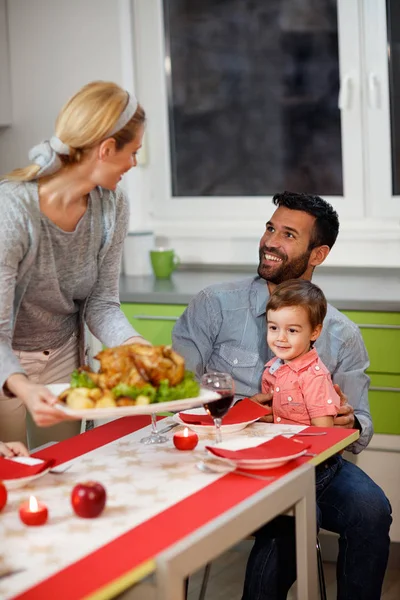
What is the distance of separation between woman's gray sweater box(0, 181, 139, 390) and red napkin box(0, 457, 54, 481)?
0.21 meters

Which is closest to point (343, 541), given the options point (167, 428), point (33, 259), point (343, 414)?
point (343, 414)

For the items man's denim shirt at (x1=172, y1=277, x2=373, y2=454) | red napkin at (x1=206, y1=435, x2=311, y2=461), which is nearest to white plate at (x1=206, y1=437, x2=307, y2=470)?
red napkin at (x1=206, y1=435, x2=311, y2=461)

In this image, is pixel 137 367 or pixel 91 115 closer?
pixel 137 367

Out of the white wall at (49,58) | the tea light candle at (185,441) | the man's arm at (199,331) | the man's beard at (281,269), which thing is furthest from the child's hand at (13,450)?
the white wall at (49,58)

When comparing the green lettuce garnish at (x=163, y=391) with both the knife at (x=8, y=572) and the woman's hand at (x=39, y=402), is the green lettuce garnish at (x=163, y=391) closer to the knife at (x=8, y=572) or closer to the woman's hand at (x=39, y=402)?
the woman's hand at (x=39, y=402)

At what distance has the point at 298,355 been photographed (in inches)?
92.0

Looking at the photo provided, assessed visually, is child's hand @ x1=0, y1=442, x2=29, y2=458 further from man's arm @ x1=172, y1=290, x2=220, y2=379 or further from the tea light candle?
man's arm @ x1=172, y1=290, x2=220, y2=379

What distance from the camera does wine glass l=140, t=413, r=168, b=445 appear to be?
2.04m

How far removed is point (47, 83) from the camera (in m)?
3.94

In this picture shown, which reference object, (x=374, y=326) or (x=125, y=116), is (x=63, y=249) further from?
(x=374, y=326)

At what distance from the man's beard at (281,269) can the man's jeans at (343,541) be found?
51 cm

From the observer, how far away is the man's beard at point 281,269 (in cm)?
260

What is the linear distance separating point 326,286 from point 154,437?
1438mm

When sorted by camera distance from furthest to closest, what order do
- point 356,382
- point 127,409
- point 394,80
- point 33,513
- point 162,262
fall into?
point 162,262, point 394,80, point 356,382, point 127,409, point 33,513
